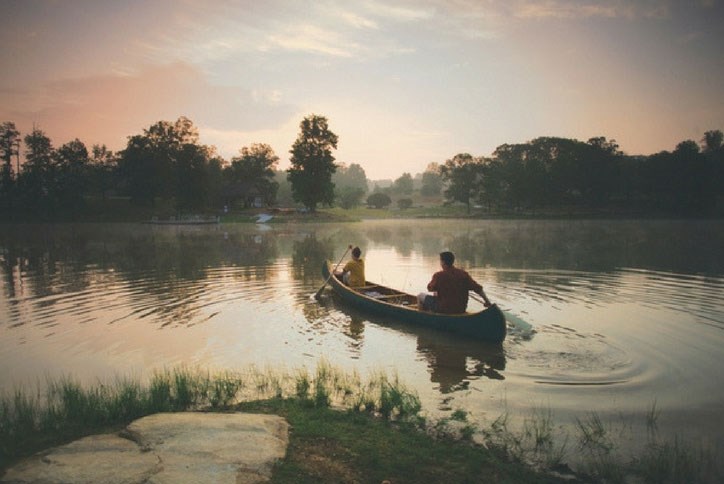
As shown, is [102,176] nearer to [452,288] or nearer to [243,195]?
[243,195]

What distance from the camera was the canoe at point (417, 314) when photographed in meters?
10.9

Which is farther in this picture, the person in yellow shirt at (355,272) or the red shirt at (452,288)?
the person in yellow shirt at (355,272)

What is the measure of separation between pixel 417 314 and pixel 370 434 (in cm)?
664

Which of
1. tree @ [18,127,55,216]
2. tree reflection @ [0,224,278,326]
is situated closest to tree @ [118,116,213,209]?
tree @ [18,127,55,216]

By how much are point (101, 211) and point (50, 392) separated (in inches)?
3371

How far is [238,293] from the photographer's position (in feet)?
57.8

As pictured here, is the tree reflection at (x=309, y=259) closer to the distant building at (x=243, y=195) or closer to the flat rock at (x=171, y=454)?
the flat rock at (x=171, y=454)

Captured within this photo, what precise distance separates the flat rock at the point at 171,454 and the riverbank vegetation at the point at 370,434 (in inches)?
12.4

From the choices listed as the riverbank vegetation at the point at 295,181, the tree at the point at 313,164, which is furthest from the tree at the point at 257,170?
the tree at the point at 313,164

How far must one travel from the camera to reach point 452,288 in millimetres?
12125

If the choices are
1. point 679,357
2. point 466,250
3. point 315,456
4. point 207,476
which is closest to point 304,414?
point 315,456

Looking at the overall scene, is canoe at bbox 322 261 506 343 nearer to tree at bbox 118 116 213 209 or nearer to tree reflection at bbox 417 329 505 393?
tree reflection at bbox 417 329 505 393

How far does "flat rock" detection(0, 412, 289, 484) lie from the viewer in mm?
5035

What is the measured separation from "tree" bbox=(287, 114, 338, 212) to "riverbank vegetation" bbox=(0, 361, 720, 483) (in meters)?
74.0
